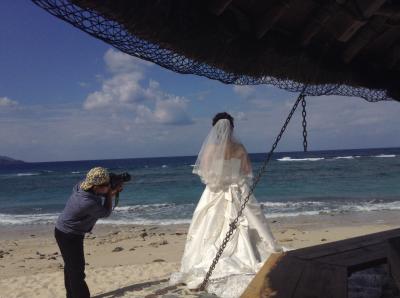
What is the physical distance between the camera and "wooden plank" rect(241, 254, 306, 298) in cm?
280

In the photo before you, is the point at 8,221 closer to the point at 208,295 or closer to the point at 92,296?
the point at 92,296

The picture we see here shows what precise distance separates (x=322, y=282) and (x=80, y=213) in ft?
9.72

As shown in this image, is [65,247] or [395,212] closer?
[65,247]

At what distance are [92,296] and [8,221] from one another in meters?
13.7

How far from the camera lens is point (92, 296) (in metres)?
6.20

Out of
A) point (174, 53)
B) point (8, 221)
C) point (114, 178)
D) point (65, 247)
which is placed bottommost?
point (8, 221)

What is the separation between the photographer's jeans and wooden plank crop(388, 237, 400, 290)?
11.2ft

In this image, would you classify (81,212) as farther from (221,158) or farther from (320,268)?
(320,268)

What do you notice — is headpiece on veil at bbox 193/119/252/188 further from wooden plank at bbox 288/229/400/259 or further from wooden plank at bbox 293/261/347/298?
wooden plank at bbox 293/261/347/298

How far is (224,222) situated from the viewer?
5.82 metres

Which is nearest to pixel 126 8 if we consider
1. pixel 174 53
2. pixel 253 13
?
pixel 174 53

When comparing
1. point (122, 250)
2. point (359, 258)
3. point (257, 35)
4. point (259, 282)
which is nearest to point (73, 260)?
point (259, 282)

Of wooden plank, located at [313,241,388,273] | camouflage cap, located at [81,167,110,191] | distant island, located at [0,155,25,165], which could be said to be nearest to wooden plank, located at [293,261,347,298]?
wooden plank, located at [313,241,388,273]

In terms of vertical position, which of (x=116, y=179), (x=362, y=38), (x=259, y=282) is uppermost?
(x=362, y=38)
